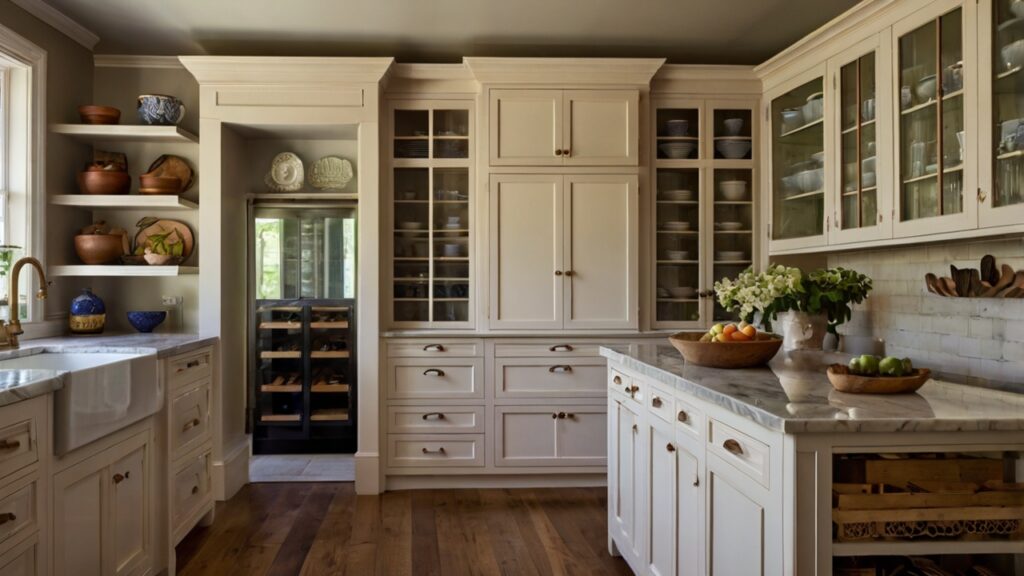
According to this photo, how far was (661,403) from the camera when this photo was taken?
209 cm

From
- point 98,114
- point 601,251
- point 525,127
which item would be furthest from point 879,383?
point 98,114

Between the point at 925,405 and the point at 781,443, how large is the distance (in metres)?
0.41

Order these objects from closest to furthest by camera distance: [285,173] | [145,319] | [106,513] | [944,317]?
[106,513]
[944,317]
[145,319]
[285,173]

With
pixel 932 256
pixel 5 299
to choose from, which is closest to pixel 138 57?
pixel 5 299

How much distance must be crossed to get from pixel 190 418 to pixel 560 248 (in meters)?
2.11

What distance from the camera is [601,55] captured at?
3.84 metres

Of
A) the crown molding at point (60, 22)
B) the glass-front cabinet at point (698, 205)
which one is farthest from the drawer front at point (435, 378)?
the crown molding at point (60, 22)

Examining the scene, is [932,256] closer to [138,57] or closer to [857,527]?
[857,527]

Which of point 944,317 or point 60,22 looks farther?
point 60,22

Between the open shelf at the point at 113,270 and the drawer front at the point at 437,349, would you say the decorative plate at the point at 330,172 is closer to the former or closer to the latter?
the open shelf at the point at 113,270

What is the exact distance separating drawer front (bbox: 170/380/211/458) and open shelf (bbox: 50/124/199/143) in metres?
1.39

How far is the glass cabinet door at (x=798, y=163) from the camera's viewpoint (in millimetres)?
2975

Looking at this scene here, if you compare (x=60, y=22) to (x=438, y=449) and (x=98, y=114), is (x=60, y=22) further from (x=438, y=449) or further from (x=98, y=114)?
(x=438, y=449)

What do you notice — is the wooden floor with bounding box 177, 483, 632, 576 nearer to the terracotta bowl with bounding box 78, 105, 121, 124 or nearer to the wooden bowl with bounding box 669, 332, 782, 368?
the wooden bowl with bounding box 669, 332, 782, 368
